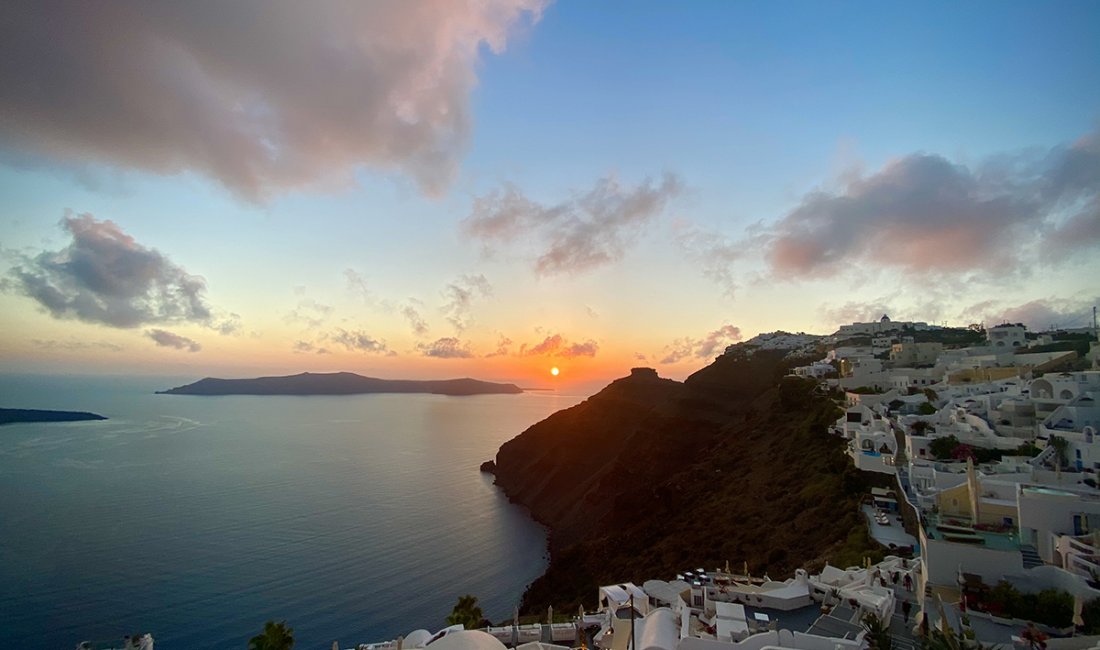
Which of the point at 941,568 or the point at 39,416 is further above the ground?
the point at 941,568

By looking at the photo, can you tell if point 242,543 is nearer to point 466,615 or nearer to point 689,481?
point 466,615

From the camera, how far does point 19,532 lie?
4606cm

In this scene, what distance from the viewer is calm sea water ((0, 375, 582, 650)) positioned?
32594 mm

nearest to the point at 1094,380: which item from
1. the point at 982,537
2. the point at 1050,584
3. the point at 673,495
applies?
the point at 982,537

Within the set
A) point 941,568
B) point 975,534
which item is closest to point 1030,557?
point 975,534

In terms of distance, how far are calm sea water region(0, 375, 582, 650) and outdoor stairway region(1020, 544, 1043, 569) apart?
31.4m

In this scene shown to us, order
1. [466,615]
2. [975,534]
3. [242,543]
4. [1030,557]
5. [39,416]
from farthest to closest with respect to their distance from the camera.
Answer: [39,416] → [242,543] → [466,615] → [975,534] → [1030,557]

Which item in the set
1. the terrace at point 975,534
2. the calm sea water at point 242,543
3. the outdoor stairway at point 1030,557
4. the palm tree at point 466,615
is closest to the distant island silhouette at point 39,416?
the calm sea water at point 242,543

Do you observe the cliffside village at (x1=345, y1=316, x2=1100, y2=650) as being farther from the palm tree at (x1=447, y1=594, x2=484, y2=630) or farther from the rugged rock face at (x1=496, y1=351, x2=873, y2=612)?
the rugged rock face at (x1=496, y1=351, x2=873, y2=612)

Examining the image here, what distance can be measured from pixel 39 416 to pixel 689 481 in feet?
589

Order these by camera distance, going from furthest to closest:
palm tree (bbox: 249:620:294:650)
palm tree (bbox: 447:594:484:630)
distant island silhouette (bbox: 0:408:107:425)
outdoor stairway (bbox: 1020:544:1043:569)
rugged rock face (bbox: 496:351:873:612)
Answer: distant island silhouette (bbox: 0:408:107:425), rugged rock face (bbox: 496:351:873:612), palm tree (bbox: 447:594:484:630), palm tree (bbox: 249:620:294:650), outdoor stairway (bbox: 1020:544:1043:569)

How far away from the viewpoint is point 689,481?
45875mm

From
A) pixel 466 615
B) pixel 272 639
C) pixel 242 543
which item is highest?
pixel 272 639

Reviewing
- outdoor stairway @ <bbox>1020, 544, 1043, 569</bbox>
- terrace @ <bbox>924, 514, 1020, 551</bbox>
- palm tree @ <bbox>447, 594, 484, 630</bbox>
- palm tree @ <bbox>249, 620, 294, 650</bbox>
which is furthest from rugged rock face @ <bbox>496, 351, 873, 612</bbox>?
palm tree @ <bbox>249, 620, 294, 650</bbox>
